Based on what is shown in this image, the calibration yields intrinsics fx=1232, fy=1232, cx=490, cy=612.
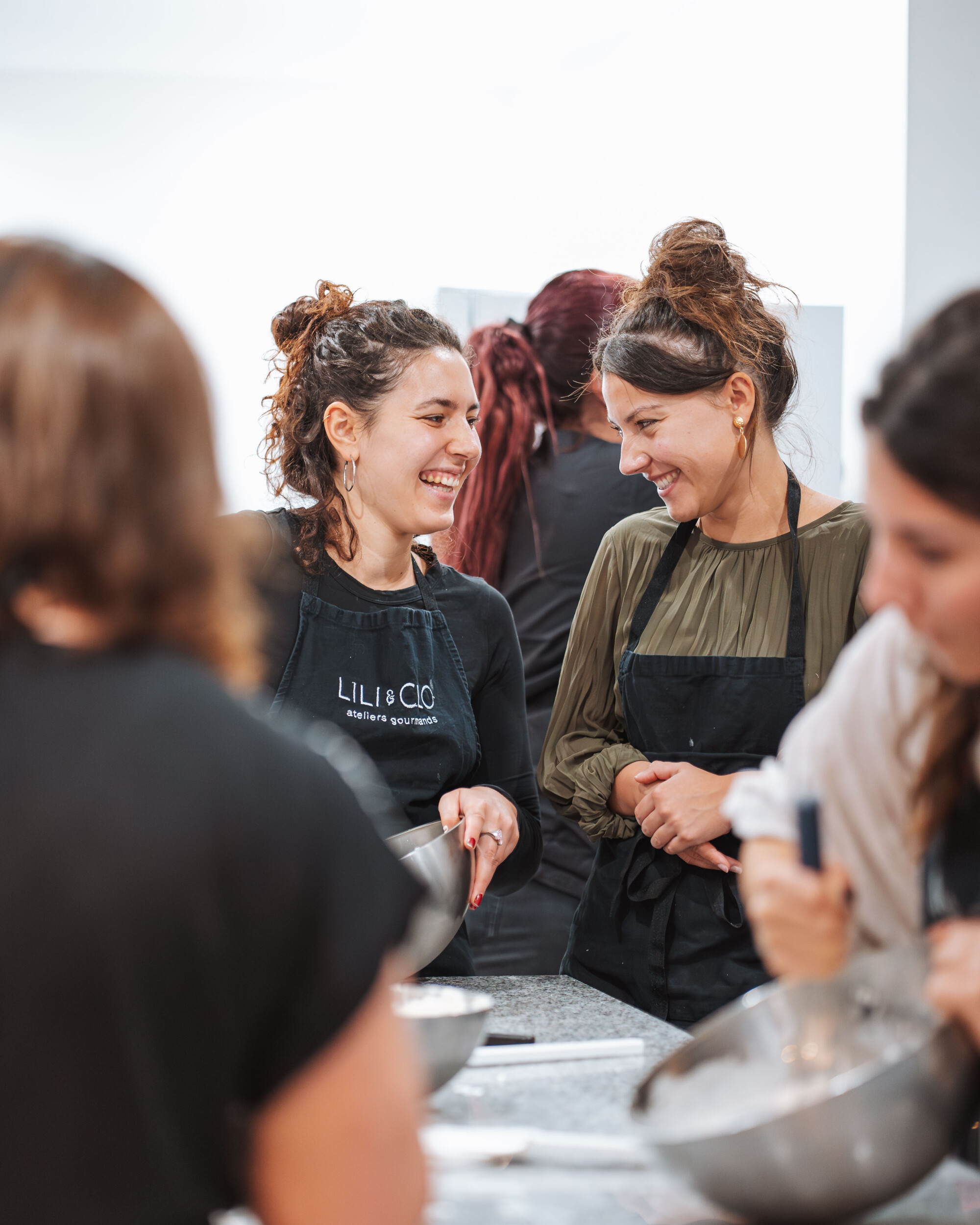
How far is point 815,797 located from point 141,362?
0.58 meters

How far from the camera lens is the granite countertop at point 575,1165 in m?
0.89

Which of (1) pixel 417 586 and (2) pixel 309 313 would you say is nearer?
(1) pixel 417 586

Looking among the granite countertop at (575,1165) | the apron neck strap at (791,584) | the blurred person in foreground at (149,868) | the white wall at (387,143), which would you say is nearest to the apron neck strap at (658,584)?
the apron neck strap at (791,584)

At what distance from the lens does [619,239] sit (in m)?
4.22

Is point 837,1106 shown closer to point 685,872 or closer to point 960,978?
point 960,978

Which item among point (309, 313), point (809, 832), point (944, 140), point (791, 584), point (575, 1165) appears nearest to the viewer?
point (809, 832)

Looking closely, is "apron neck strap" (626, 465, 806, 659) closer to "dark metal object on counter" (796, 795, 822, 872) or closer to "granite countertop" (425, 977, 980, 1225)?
"granite countertop" (425, 977, 980, 1225)

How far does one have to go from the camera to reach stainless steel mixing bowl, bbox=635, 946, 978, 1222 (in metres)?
0.77

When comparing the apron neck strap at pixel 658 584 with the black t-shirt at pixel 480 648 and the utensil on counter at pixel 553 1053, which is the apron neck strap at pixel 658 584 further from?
the utensil on counter at pixel 553 1053

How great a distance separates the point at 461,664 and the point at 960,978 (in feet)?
3.63

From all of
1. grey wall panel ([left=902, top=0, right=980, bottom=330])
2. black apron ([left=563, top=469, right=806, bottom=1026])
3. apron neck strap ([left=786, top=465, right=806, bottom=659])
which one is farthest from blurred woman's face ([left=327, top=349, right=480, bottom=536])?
grey wall panel ([left=902, top=0, right=980, bottom=330])

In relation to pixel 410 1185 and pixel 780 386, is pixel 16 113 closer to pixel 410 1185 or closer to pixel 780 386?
pixel 780 386

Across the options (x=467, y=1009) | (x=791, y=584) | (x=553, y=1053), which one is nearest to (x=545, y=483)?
(x=791, y=584)

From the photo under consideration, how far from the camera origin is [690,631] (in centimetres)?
174
